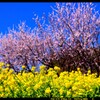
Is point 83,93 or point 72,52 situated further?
point 72,52

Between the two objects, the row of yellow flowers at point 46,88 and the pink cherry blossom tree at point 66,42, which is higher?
the pink cherry blossom tree at point 66,42

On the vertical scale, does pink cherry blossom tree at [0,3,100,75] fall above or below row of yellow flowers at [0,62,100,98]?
above

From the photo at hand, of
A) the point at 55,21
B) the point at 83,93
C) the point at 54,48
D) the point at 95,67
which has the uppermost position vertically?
the point at 55,21

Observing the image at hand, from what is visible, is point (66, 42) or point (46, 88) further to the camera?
point (66, 42)

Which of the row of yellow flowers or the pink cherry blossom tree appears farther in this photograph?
the pink cherry blossom tree

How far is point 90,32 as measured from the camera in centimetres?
1235

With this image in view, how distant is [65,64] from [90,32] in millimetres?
1345

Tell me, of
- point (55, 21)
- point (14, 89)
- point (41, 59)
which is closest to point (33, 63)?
point (41, 59)

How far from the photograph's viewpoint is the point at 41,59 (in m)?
13.1

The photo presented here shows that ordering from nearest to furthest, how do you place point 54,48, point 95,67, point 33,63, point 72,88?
point 72,88 → point 95,67 → point 54,48 → point 33,63

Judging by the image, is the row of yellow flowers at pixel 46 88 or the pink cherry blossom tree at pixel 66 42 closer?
the row of yellow flowers at pixel 46 88

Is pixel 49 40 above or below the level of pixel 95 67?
above

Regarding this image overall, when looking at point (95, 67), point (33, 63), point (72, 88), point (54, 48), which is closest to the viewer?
point (72, 88)

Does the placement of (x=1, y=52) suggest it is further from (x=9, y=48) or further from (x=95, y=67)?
(x=95, y=67)
